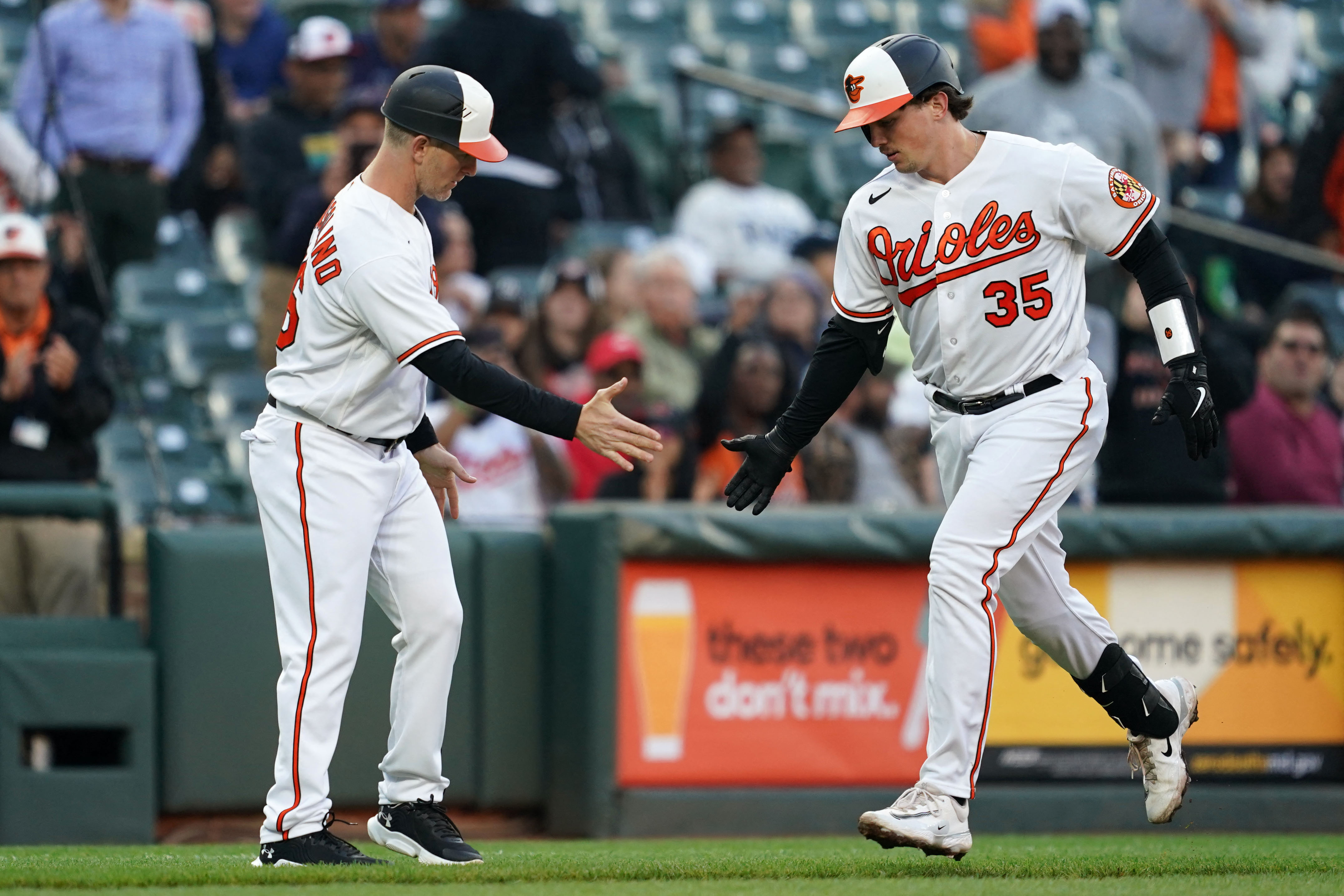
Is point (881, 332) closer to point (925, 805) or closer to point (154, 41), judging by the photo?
point (925, 805)

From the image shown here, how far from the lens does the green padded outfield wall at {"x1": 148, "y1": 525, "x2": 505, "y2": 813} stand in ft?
21.0

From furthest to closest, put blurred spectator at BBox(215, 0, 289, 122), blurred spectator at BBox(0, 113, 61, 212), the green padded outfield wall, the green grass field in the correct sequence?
1. blurred spectator at BBox(215, 0, 289, 122)
2. blurred spectator at BBox(0, 113, 61, 212)
3. the green padded outfield wall
4. the green grass field

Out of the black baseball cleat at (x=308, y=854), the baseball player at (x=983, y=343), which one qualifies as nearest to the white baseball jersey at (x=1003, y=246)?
the baseball player at (x=983, y=343)

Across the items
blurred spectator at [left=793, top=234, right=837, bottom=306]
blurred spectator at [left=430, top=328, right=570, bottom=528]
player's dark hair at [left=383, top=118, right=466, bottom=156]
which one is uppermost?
player's dark hair at [left=383, top=118, right=466, bottom=156]

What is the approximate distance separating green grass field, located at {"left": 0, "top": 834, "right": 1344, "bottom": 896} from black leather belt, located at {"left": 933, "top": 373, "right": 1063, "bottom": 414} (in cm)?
117

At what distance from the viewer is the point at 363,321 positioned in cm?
458

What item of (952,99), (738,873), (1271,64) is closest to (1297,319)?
(952,99)

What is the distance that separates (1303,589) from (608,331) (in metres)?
3.54

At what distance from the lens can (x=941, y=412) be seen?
4941mm

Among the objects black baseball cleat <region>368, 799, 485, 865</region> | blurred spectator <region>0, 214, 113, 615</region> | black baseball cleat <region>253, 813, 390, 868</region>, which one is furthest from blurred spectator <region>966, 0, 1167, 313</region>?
black baseball cleat <region>253, 813, 390, 868</region>

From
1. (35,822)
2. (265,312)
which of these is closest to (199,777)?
(35,822)

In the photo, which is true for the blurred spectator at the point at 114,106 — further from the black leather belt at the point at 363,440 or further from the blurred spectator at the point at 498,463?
the black leather belt at the point at 363,440

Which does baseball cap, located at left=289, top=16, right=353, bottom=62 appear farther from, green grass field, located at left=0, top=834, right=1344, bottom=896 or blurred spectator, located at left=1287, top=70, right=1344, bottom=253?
blurred spectator, located at left=1287, top=70, right=1344, bottom=253

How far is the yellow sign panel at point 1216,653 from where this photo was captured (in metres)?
6.92
